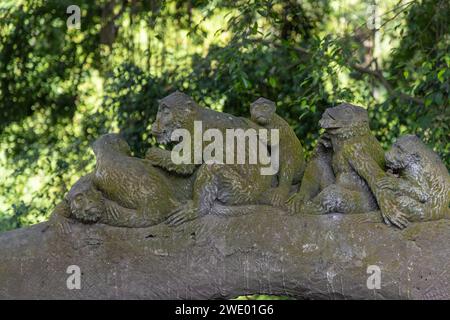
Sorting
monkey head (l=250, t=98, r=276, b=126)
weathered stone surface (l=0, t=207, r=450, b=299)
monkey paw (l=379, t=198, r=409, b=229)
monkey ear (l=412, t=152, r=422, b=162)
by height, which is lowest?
weathered stone surface (l=0, t=207, r=450, b=299)

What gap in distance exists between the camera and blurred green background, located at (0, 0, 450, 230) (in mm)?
5336

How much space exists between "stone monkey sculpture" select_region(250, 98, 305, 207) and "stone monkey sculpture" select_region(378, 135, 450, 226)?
445 millimetres

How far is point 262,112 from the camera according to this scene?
12.8 feet

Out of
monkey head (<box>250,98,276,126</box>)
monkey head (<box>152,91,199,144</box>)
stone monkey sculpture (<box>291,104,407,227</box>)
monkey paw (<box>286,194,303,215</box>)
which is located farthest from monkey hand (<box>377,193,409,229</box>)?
monkey head (<box>152,91,199,144</box>)

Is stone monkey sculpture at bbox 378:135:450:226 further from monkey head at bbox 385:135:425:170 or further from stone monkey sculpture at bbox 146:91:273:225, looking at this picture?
stone monkey sculpture at bbox 146:91:273:225

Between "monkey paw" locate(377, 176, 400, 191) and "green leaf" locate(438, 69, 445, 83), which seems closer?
"monkey paw" locate(377, 176, 400, 191)

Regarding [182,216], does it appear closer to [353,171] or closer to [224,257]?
[224,257]

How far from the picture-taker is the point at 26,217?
599cm

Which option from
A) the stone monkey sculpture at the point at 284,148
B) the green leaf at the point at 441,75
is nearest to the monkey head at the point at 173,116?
the stone monkey sculpture at the point at 284,148

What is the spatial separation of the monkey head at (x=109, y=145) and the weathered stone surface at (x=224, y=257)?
0.39 metres

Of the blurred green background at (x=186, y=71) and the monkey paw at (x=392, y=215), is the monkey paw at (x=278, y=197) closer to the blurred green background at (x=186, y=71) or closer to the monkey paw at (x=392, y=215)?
the monkey paw at (x=392, y=215)
